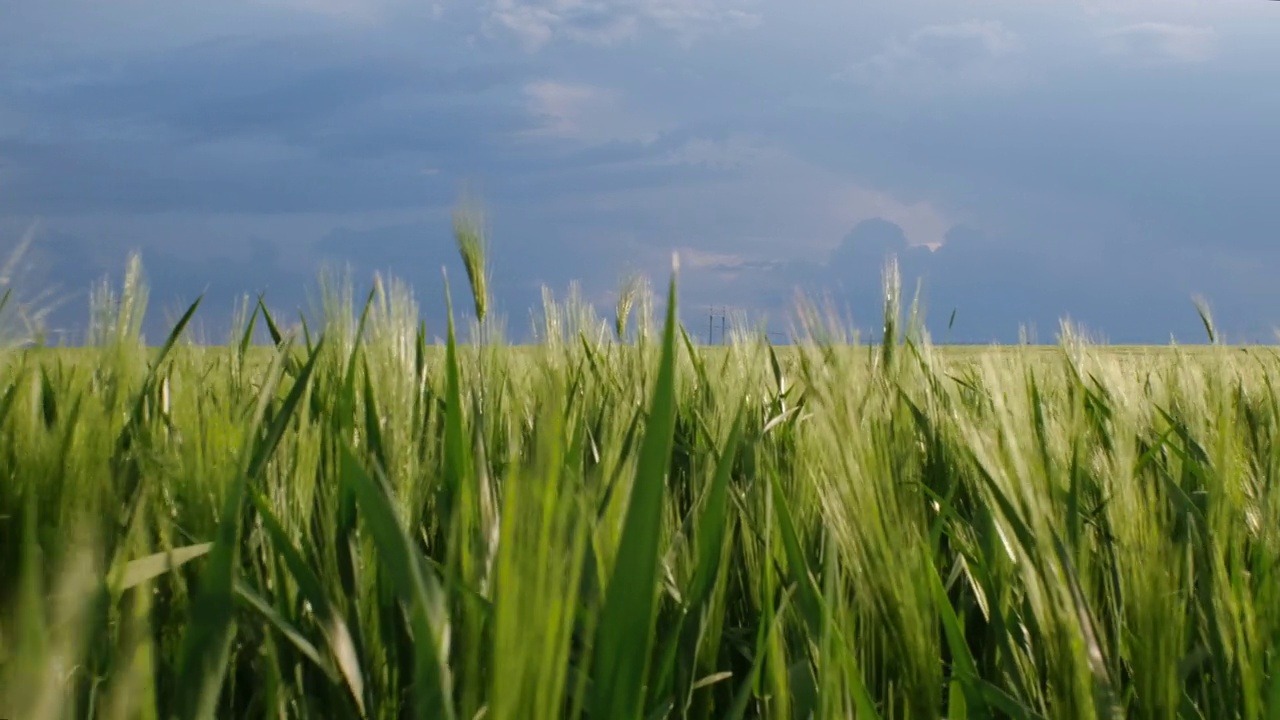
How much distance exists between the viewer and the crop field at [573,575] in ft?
1.40

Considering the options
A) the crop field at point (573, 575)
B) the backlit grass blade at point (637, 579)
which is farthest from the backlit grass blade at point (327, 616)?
the backlit grass blade at point (637, 579)

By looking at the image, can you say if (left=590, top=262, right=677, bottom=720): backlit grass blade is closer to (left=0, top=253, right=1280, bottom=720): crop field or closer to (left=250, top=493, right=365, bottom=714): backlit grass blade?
(left=0, top=253, right=1280, bottom=720): crop field

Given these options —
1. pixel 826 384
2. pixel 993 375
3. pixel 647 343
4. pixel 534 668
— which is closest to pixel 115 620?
pixel 534 668

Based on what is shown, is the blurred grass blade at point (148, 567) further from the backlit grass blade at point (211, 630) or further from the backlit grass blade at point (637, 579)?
the backlit grass blade at point (637, 579)

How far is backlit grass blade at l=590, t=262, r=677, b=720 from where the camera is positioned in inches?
16.4

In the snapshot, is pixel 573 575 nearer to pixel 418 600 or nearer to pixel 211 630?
pixel 418 600

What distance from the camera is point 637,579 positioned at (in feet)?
1.39

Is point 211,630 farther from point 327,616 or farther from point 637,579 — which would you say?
point 637,579

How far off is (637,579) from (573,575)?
37 millimetres

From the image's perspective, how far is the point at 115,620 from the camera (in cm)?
63

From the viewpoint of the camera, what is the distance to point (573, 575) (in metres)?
0.40

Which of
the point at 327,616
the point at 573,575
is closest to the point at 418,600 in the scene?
the point at 573,575

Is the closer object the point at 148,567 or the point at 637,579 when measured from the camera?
the point at 637,579

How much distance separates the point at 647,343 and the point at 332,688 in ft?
2.67
